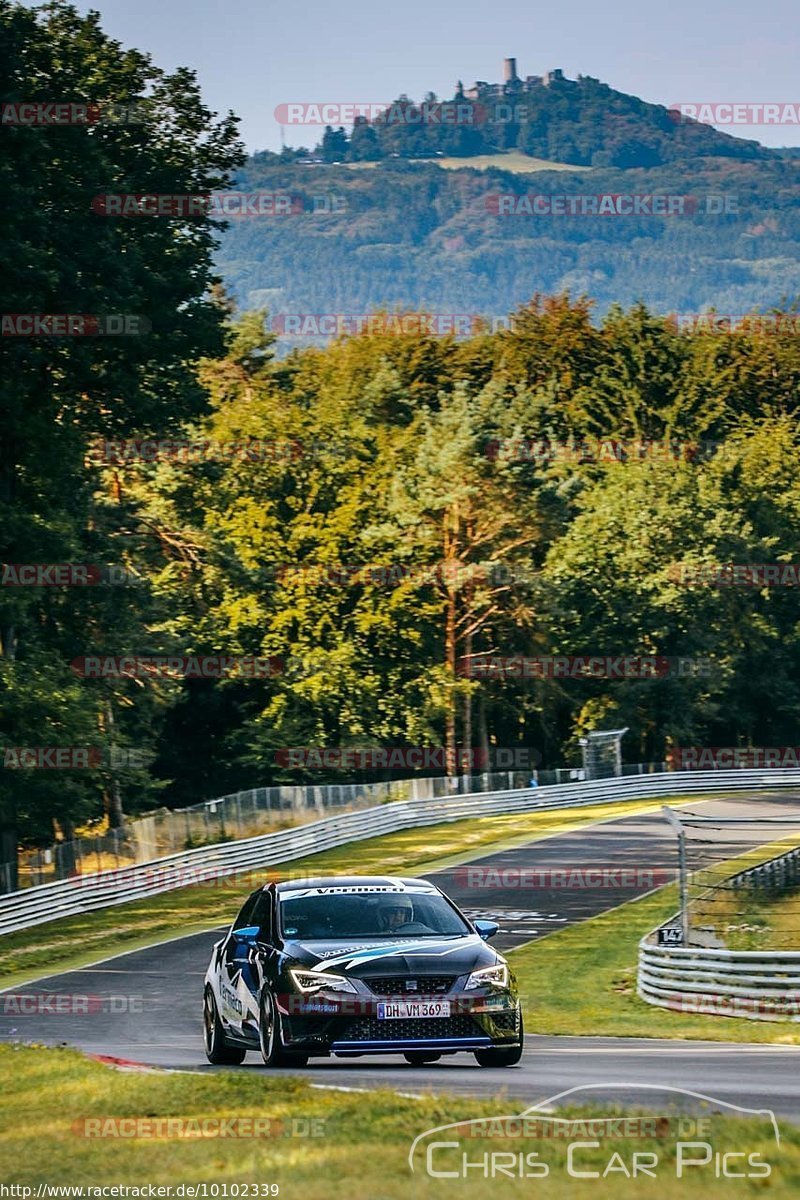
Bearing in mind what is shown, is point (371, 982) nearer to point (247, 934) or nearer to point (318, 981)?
point (318, 981)

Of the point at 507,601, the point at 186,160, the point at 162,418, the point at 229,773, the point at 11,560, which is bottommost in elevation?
the point at 229,773

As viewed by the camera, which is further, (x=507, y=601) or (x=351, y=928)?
(x=507, y=601)

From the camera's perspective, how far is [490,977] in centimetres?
1391

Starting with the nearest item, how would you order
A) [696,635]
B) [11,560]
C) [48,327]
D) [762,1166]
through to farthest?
[762,1166] → [48,327] → [11,560] → [696,635]

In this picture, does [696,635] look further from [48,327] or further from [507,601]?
[48,327]

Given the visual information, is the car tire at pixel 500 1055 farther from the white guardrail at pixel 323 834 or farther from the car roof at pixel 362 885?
the white guardrail at pixel 323 834

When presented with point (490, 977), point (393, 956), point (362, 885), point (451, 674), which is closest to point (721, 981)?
point (362, 885)

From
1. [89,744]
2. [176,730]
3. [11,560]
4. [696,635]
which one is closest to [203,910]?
[89,744]

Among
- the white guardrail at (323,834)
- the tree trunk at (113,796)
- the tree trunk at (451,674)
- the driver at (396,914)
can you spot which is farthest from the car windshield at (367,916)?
the tree trunk at (451,674)

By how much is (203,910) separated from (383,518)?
1455 inches

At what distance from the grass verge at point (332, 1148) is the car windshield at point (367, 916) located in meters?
2.23

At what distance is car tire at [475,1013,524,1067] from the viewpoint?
14.2 metres

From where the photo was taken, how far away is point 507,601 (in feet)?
264

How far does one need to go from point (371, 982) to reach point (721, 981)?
1079 cm
